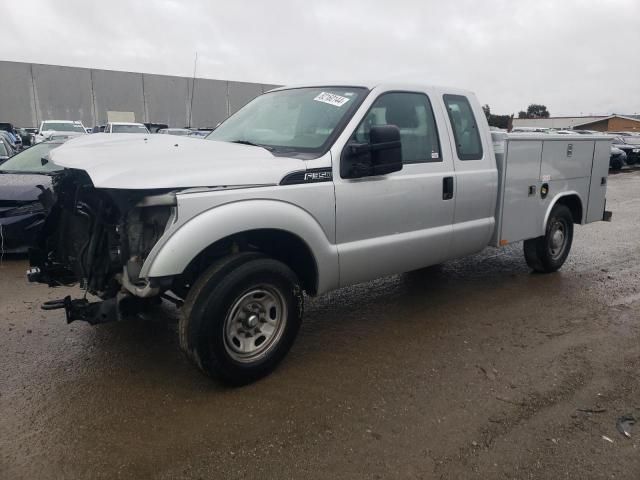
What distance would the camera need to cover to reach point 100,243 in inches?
135

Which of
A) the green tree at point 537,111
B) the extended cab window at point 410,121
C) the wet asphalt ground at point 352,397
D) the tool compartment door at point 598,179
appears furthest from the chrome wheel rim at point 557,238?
the green tree at point 537,111

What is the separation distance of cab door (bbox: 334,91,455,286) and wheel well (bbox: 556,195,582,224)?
2.29 m

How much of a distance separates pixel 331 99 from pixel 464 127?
143 centimetres

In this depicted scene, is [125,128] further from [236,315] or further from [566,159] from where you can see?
[236,315]

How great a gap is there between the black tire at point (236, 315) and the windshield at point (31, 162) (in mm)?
5173

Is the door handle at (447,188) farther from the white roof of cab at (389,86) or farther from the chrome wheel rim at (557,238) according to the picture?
the chrome wheel rim at (557,238)

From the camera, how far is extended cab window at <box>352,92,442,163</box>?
423 cm

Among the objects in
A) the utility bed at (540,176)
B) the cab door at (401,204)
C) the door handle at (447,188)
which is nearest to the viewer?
the cab door at (401,204)

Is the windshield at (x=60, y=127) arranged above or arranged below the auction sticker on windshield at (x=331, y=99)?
below

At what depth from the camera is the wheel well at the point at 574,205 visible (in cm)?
627

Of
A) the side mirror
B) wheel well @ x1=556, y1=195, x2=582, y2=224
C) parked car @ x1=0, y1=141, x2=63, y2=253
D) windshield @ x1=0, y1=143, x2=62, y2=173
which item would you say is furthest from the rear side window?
windshield @ x1=0, y1=143, x2=62, y2=173

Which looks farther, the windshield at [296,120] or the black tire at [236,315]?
the windshield at [296,120]

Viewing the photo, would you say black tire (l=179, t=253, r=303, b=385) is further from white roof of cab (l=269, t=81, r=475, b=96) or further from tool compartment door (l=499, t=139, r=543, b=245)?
tool compartment door (l=499, t=139, r=543, b=245)

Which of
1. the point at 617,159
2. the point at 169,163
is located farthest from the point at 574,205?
the point at 617,159
